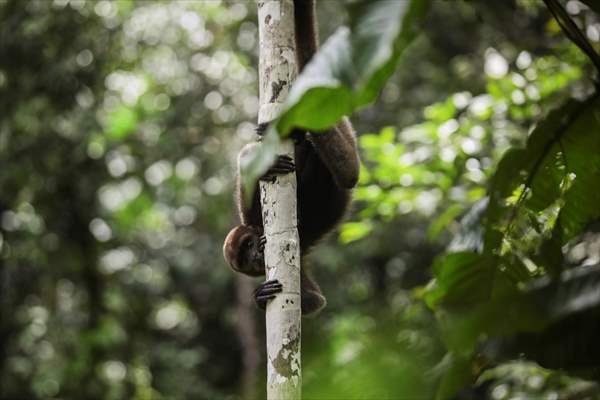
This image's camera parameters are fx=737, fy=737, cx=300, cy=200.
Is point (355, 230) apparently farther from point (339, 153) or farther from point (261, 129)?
point (261, 129)

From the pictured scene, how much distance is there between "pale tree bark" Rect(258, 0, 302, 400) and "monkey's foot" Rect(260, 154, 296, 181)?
2cm

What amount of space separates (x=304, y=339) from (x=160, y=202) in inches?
122

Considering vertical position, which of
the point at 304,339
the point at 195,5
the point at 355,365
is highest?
the point at 195,5

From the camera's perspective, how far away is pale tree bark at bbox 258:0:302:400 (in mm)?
2578

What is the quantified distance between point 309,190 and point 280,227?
214 centimetres

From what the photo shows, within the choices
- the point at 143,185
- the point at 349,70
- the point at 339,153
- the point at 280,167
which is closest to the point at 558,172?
the point at 280,167

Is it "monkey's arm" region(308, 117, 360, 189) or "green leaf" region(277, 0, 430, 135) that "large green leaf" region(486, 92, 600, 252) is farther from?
"monkey's arm" region(308, 117, 360, 189)

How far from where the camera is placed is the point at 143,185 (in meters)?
10.4

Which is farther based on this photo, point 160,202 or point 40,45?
point 160,202

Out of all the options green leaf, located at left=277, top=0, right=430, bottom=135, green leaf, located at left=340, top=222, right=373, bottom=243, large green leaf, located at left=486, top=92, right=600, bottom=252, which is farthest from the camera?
green leaf, located at left=340, top=222, right=373, bottom=243

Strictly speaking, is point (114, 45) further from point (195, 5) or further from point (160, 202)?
point (160, 202)

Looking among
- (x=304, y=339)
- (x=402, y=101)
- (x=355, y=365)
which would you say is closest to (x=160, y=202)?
(x=304, y=339)

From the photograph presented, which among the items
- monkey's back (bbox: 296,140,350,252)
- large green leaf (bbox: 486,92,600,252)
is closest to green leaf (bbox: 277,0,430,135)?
large green leaf (bbox: 486,92,600,252)

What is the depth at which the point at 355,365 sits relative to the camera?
2.25 metres
